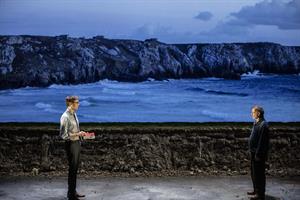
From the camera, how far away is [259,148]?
5.70 metres

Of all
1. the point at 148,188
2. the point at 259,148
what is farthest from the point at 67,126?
the point at 259,148

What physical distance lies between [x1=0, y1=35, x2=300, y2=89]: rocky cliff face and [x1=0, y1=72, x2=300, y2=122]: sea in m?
0.22

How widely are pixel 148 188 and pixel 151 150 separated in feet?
3.77

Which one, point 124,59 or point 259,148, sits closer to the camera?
point 259,148

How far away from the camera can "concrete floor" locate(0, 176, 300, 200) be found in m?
6.14

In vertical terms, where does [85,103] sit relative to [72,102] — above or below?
below

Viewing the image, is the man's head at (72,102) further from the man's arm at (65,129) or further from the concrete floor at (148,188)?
the concrete floor at (148,188)

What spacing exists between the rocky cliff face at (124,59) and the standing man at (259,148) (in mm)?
4294

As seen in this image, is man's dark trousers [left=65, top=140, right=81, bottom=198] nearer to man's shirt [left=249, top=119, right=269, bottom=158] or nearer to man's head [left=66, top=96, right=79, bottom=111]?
man's head [left=66, top=96, right=79, bottom=111]

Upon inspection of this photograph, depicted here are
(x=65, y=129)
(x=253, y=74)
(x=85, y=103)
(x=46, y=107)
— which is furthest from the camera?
(x=253, y=74)

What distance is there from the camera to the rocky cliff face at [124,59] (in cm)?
1001

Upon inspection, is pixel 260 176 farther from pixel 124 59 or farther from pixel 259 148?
pixel 124 59

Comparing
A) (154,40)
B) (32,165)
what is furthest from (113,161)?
(154,40)

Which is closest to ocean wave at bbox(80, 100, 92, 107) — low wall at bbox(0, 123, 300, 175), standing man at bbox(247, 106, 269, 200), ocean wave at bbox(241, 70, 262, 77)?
low wall at bbox(0, 123, 300, 175)
